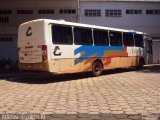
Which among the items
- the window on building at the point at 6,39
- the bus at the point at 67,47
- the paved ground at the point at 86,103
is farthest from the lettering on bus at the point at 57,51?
the window on building at the point at 6,39

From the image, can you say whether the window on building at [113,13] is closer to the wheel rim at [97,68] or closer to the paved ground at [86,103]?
the wheel rim at [97,68]

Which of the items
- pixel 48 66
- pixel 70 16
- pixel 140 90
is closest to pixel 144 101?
pixel 140 90

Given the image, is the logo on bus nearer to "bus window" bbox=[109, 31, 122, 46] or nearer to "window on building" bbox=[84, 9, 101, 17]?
"bus window" bbox=[109, 31, 122, 46]

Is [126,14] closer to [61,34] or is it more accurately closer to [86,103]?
[61,34]

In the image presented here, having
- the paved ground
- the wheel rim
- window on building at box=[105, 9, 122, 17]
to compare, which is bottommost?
the paved ground

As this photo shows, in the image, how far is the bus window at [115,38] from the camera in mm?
17766

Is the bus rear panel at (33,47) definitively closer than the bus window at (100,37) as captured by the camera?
Yes

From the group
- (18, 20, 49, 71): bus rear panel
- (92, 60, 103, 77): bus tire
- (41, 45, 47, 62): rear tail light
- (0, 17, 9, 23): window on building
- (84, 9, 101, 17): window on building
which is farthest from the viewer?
(84, 9, 101, 17): window on building

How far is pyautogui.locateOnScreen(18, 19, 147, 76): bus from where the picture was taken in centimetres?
1335

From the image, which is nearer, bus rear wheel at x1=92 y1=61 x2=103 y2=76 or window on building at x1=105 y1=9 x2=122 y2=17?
bus rear wheel at x1=92 y1=61 x2=103 y2=76

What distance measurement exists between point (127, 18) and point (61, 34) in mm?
15647

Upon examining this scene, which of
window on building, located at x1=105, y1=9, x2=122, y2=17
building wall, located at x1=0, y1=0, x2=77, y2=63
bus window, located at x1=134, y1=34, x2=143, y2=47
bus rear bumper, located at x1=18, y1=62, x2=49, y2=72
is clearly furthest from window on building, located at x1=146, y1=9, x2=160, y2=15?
bus rear bumper, located at x1=18, y1=62, x2=49, y2=72

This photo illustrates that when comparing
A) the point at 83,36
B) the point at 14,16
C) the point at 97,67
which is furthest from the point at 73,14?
the point at 83,36

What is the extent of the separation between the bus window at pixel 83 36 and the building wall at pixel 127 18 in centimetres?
1195
